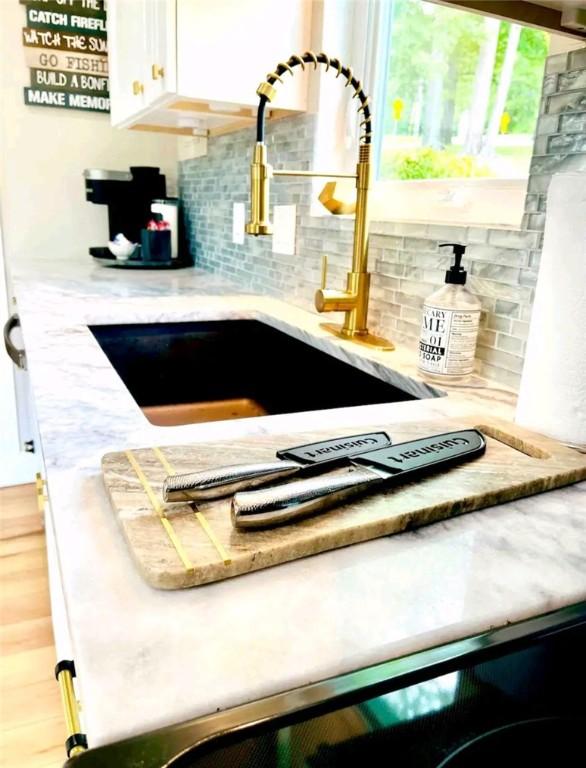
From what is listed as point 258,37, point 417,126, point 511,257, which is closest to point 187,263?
point 258,37

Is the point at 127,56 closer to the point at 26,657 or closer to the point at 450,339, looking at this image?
the point at 450,339

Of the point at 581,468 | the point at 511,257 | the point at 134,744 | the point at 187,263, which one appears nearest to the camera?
the point at 134,744

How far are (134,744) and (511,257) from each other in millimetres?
838

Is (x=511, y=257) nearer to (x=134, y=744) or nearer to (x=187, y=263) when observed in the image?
(x=134, y=744)

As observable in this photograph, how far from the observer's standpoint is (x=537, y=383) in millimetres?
707

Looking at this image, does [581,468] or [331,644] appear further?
[581,468]

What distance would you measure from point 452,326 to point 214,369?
0.81m

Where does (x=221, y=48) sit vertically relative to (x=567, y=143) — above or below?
above

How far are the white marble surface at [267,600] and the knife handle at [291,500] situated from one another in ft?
0.13

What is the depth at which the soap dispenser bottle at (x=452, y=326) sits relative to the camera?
919mm

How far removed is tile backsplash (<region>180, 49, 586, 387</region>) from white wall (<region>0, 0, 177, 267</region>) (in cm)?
77

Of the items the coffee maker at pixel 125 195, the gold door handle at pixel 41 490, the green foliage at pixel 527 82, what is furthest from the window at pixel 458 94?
the coffee maker at pixel 125 195

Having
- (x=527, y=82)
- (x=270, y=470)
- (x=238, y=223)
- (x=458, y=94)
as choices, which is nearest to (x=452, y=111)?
(x=458, y=94)

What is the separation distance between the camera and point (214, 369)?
1.59 meters
